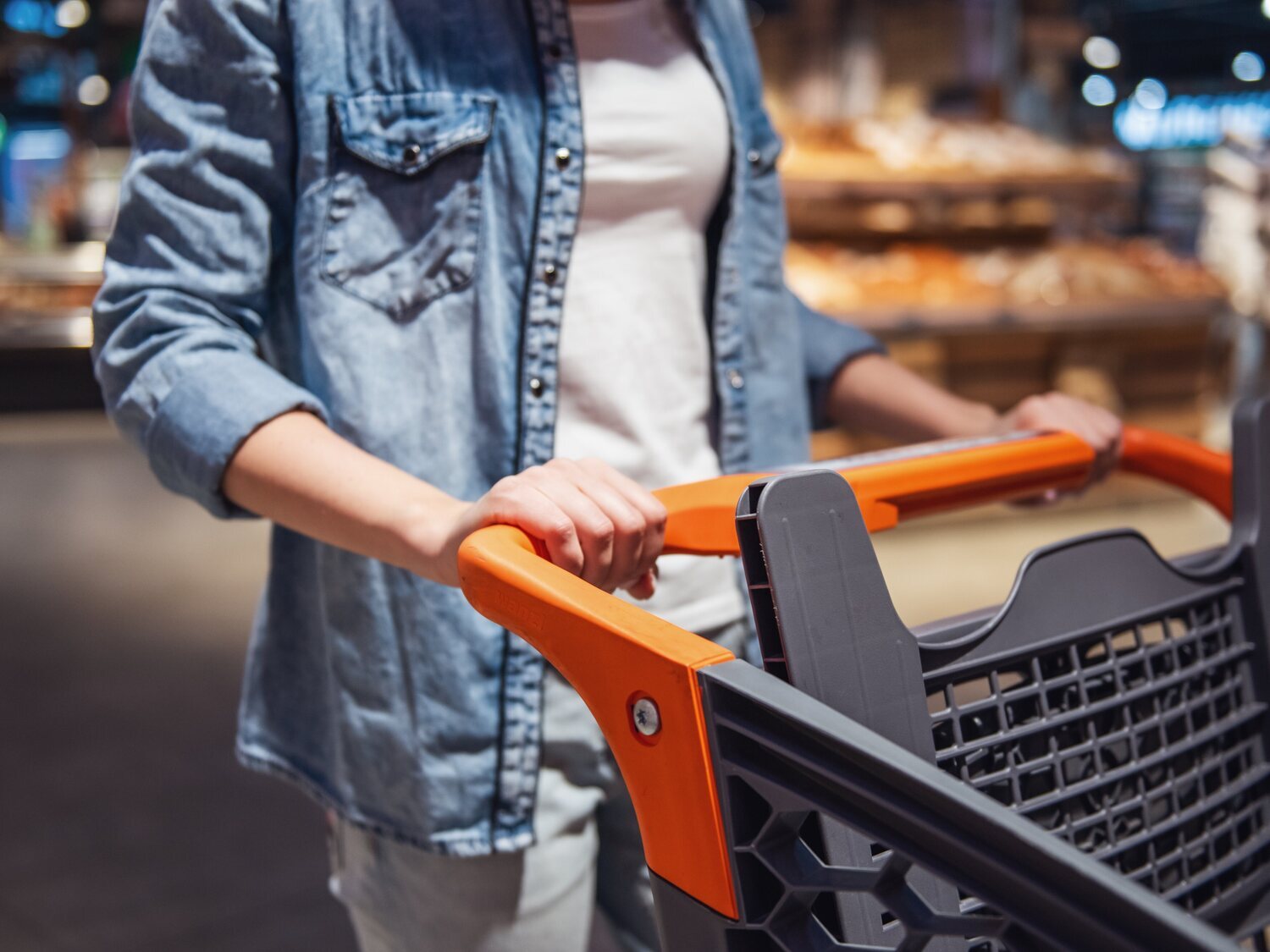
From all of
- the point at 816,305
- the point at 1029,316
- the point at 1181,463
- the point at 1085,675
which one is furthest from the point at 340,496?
the point at 1029,316

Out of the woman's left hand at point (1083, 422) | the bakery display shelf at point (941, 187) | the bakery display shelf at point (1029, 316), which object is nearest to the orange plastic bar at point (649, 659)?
the woman's left hand at point (1083, 422)

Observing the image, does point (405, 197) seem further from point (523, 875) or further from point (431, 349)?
point (523, 875)

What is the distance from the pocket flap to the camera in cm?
86

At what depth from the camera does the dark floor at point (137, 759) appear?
2.28 meters

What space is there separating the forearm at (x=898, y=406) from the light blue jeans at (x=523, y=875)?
1.35 ft

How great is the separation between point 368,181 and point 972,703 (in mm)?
554

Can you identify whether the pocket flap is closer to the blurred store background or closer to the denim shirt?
the denim shirt

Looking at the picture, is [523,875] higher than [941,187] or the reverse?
the reverse

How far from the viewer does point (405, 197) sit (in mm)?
900

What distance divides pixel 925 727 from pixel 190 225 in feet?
1.88

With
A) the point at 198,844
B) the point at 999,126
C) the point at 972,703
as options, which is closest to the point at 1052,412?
the point at 972,703

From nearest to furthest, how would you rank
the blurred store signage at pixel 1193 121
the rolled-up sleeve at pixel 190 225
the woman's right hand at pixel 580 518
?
1. the woman's right hand at pixel 580 518
2. the rolled-up sleeve at pixel 190 225
3. the blurred store signage at pixel 1193 121

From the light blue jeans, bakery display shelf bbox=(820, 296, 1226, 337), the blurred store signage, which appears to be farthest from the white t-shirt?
the blurred store signage

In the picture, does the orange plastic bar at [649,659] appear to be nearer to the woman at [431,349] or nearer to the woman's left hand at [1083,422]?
the woman at [431,349]
